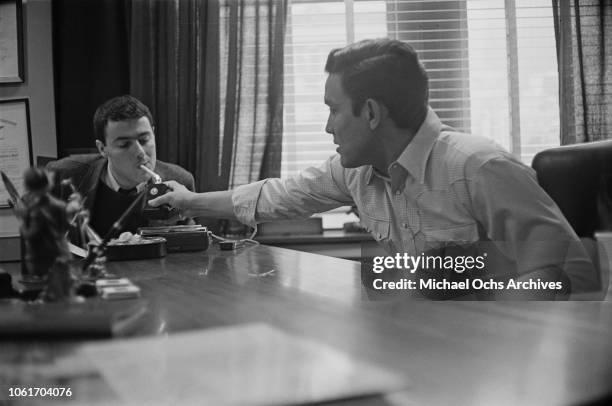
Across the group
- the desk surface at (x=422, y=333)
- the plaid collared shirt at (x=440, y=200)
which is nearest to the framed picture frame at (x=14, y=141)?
Answer: the desk surface at (x=422, y=333)

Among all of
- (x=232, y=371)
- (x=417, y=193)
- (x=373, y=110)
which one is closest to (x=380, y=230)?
(x=417, y=193)

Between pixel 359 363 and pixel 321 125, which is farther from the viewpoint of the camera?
pixel 321 125

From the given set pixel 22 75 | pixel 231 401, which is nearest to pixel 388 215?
pixel 22 75

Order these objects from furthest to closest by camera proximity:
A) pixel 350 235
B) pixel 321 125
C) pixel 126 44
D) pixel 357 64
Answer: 1. pixel 350 235
2. pixel 321 125
3. pixel 126 44
4. pixel 357 64

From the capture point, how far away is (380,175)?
1.30 metres

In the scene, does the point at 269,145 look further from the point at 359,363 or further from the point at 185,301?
the point at 359,363

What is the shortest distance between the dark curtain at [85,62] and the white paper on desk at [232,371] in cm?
63

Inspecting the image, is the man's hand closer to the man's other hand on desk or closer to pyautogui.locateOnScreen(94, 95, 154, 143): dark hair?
the man's other hand on desk

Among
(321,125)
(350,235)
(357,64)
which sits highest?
(357,64)

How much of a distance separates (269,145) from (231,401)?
116 cm

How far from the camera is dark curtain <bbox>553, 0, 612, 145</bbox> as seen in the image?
1.12m

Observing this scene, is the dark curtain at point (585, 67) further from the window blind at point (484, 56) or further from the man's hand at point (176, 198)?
the man's hand at point (176, 198)

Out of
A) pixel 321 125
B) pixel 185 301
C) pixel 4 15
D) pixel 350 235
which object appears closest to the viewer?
pixel 185 301

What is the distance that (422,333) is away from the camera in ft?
1.85
